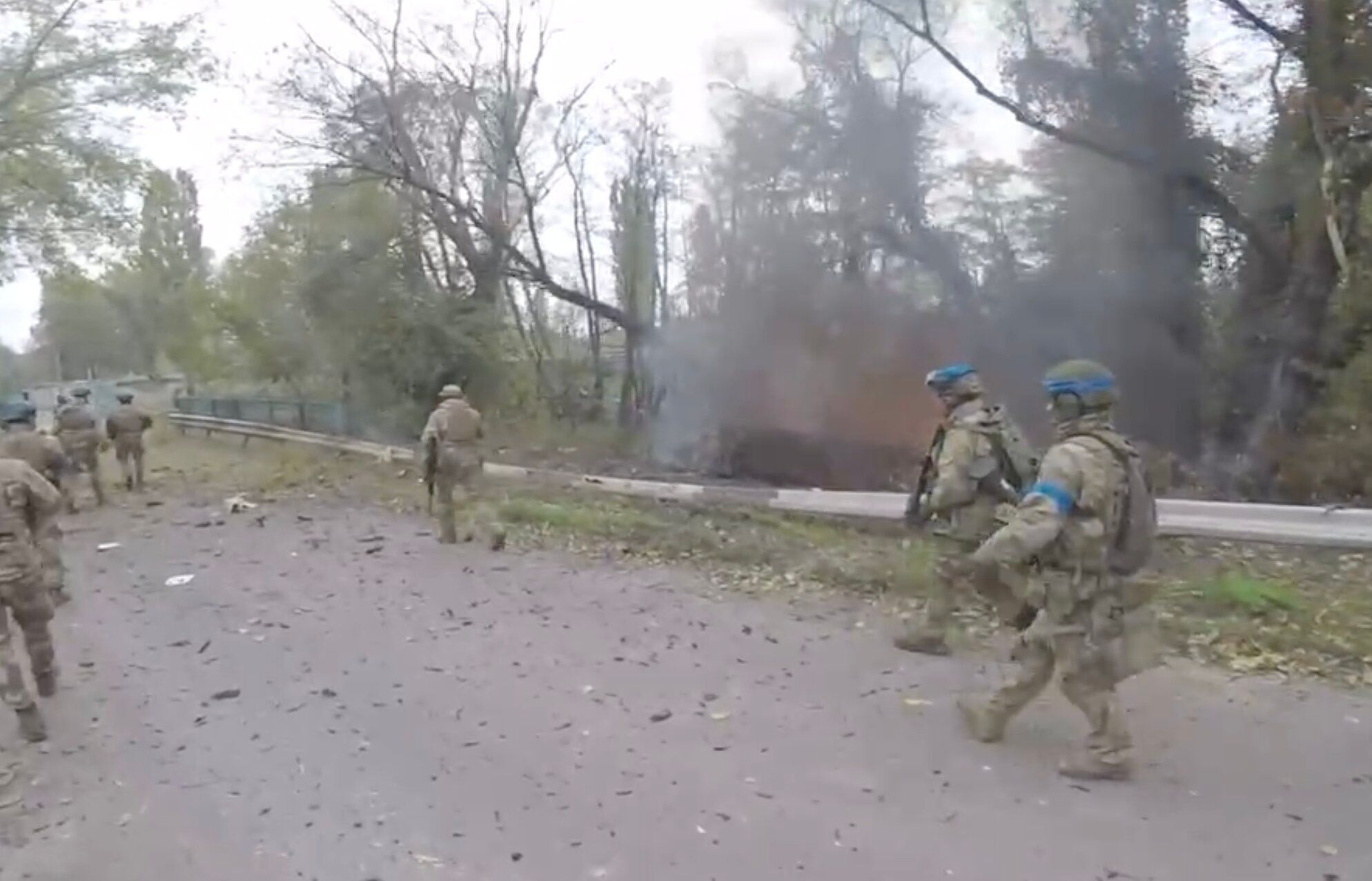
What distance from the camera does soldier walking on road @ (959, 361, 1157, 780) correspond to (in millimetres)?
4254

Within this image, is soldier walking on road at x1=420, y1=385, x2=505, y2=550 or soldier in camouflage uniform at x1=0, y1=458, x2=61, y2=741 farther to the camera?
soldier walking on road at x1=420, y1=385, x2=505, y2=550

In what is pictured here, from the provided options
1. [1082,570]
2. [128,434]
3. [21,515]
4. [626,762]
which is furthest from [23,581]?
[128,434]

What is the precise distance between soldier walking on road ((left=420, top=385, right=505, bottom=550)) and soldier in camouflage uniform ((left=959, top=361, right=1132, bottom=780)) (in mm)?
6179

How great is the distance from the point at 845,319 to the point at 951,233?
6.44ft

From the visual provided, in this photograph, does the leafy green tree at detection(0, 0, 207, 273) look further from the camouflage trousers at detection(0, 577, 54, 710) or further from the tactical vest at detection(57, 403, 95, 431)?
the camouflage trousers at detection(0, 577, 54, 710)

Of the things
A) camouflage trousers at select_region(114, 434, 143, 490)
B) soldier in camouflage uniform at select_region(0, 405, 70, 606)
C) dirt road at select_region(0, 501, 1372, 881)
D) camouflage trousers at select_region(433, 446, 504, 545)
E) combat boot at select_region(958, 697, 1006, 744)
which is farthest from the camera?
camouflage trousers at select_region(114, 434, 143, 490)

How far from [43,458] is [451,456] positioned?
10.4 feet

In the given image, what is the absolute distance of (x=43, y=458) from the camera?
7918 mm

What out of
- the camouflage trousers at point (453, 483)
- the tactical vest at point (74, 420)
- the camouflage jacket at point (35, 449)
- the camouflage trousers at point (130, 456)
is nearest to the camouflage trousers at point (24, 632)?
the camouflage jacket at point (35, 449)

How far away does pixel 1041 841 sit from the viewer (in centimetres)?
378

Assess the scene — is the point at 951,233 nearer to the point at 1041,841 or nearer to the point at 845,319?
the point at 845,319

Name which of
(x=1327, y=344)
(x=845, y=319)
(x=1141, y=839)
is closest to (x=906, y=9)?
(x=845, y=319)

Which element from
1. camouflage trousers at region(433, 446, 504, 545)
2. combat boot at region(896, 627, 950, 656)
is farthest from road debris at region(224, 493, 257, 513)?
combat boot at region(896, 627, 950, 656)

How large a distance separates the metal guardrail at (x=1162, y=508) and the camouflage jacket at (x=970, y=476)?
294cm
